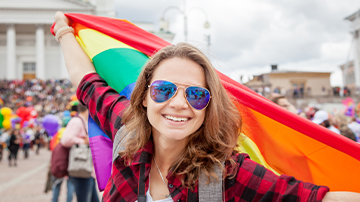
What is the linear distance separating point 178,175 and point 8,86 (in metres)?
34.0

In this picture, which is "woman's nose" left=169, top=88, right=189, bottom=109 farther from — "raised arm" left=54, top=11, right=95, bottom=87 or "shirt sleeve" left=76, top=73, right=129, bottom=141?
"raised arm" left=54, top=11, right=95, bottom=87

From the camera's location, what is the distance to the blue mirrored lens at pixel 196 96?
5.14 ft

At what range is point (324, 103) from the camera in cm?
2772

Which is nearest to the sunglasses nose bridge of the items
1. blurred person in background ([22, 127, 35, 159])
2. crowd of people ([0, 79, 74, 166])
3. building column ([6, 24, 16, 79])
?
blurred person in background ([22, 127, 35, 159])

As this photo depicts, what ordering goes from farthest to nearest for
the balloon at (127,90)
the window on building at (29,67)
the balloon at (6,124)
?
the window on building at (29,67) → the balloon at (6,124) → the balloon at (127,90)

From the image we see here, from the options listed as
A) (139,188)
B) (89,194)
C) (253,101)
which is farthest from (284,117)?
(89,194)

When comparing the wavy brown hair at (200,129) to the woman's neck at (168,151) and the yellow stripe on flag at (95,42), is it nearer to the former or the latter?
the woman's neck at (168,151)

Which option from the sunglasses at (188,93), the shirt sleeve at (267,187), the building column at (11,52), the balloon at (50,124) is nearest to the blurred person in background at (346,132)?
the shirt sleeve at (267,187)

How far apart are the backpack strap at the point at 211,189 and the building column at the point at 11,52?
5096 cm

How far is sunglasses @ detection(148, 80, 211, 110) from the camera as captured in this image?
1.57 meters

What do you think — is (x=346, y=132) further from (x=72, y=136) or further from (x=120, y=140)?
(x=120, y=140)

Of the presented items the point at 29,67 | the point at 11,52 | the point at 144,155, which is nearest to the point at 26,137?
the point at 144,155

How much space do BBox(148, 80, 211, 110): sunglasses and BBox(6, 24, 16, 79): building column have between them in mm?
50731

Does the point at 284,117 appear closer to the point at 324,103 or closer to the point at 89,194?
the point at 89,194
